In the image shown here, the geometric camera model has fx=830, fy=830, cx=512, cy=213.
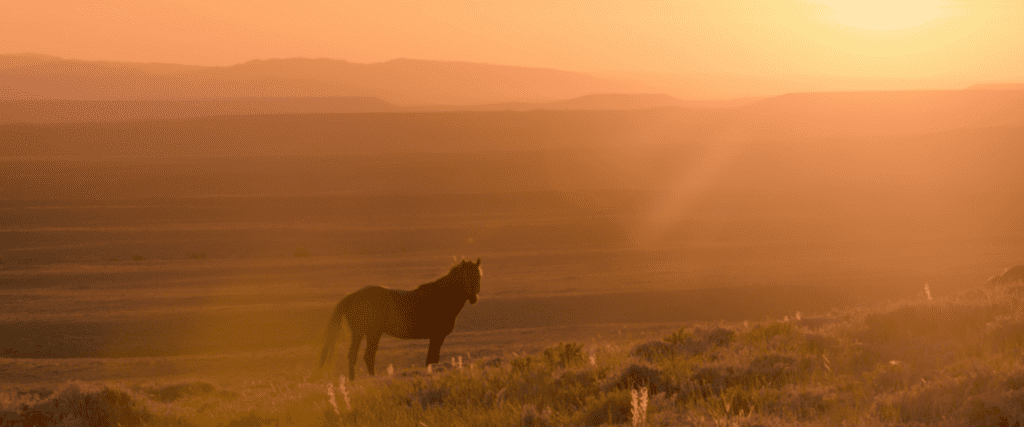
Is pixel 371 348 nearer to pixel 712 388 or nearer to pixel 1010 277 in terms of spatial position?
pixel 712 388

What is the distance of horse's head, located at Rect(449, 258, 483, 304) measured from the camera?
963 centimetres

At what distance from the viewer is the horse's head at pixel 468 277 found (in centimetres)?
963

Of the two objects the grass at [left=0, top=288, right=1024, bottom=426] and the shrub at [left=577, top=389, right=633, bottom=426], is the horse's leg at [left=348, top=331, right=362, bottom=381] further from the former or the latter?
A: the shrub at [left=577, top=389, right=633, bottom=426]

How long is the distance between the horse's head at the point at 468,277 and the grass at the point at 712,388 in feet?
6.74

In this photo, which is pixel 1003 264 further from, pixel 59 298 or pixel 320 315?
pixel 59 298

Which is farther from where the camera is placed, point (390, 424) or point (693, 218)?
point (693, 218)

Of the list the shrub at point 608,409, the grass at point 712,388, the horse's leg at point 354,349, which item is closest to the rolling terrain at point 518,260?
the grass at point 712,388

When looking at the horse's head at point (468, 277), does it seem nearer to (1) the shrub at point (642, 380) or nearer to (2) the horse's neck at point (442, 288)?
(2) the horse's neck at point (442, 288)

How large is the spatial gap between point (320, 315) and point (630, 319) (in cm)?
736

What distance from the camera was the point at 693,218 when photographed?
1490 inches

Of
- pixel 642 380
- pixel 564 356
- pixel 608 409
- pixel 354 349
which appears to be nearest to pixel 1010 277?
pixel 564 356

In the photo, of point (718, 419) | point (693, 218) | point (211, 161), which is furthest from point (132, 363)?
point (211, 161)

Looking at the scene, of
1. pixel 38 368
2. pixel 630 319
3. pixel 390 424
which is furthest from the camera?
pixel 630 319

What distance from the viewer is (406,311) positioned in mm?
9633
